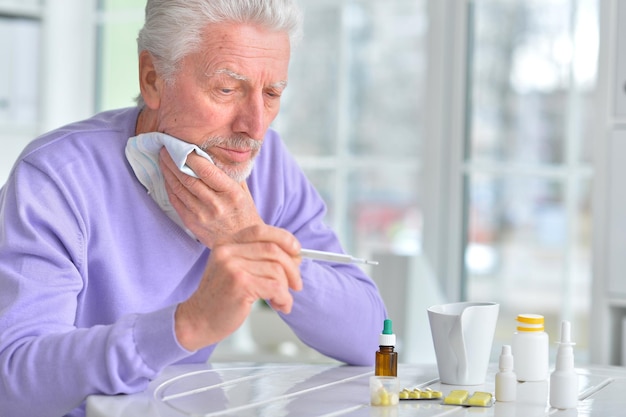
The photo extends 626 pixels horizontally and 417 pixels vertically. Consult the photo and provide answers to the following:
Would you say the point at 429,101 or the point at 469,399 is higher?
the point at 429,101

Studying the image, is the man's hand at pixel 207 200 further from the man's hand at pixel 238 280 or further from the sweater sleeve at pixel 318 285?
the man's hand at pixel 238 280

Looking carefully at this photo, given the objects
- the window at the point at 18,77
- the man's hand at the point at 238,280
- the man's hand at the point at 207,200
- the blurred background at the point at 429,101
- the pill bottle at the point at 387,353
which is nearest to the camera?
the man's hand at the point at 238,280

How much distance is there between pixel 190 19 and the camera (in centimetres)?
169

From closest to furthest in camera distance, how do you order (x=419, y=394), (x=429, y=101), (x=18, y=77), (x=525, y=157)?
(x=419, y=394)
(x=429, y=101)
(x=18, y=77)
(x=525, y=157)

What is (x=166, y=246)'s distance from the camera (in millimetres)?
1735

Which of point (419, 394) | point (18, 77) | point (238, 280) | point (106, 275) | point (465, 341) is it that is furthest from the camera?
point (18, 77)

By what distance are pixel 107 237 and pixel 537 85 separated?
24.4 feet

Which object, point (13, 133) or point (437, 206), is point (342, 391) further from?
point (13, 133)

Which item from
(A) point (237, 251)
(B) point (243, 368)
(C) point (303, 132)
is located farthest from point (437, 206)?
(C) point (303, 132)

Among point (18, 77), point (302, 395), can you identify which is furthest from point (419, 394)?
point (18, 77)

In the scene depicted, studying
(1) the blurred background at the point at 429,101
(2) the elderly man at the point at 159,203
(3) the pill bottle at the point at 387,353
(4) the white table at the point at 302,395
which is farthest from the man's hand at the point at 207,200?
(1) the blurred background at the point at 429,101

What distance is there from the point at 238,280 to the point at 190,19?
22.5 inches

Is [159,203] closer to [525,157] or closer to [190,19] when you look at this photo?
[190,19]

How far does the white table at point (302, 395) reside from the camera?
1.35 metres
